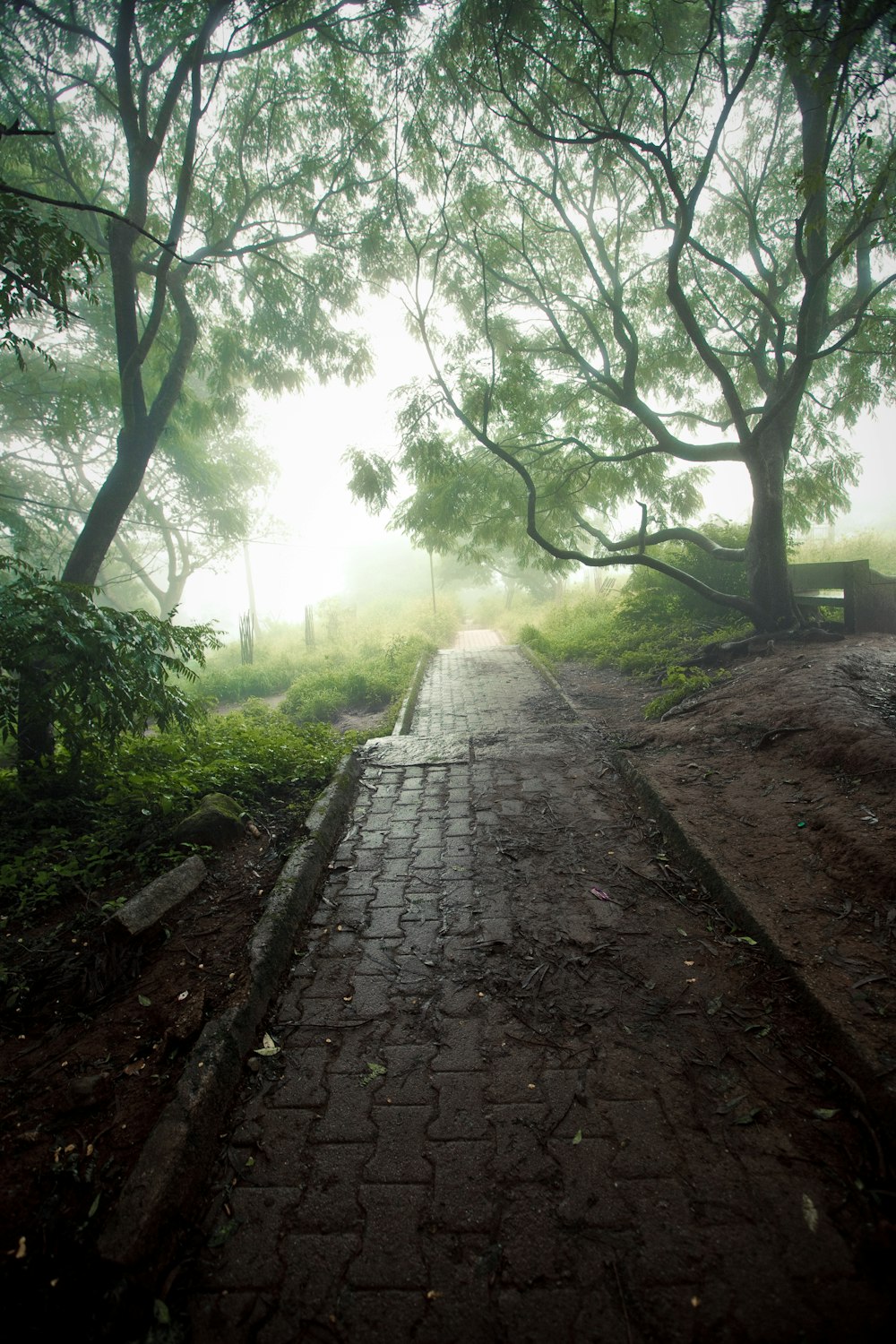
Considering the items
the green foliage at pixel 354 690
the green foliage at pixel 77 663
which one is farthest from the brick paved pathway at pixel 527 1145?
the green foliage at pixel 354 690

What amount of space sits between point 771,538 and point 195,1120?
31.4ft

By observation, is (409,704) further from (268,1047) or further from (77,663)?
(268,1047)

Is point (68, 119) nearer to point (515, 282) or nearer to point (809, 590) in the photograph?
point (515, 282)

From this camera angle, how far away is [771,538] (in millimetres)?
8672

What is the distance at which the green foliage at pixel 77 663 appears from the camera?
→ 369cm

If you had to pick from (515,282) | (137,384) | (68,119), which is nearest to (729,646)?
(515,282)

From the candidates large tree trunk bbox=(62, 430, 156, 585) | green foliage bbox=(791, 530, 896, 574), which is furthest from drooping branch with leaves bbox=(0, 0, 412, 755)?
green foliage bbox=(791, 530, 896, 574)

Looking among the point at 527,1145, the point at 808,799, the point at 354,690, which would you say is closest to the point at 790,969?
the point at 527,1145

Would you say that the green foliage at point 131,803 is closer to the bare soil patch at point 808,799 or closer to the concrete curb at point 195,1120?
the concrete curb at point 195,1120

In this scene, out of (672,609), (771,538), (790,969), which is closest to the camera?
(790,969)

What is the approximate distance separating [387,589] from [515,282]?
145 ft

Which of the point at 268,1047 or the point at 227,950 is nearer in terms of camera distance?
the point at 268,1047

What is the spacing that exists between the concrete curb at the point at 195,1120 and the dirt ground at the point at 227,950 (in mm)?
93

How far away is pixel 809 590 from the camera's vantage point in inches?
369
